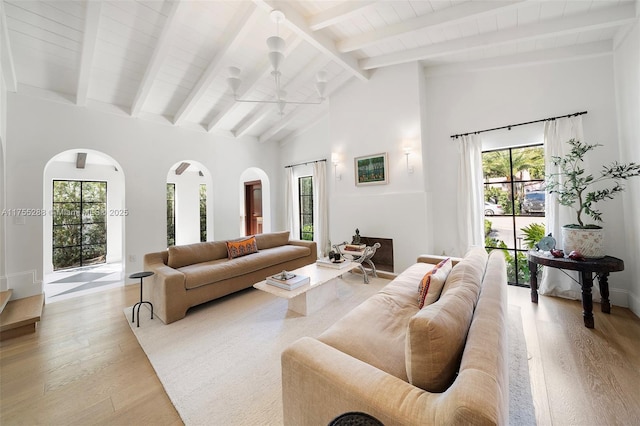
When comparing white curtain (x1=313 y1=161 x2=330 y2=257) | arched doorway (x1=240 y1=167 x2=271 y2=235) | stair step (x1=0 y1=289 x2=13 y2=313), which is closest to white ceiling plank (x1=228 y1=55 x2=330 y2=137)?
white curtain (x1=313 y1=161 x2=330 y2=257)

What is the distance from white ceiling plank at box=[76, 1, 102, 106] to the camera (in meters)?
2.31

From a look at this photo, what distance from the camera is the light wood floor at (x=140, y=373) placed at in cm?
151

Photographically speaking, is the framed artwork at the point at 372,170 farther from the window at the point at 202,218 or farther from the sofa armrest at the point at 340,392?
the window at the point at 202,218

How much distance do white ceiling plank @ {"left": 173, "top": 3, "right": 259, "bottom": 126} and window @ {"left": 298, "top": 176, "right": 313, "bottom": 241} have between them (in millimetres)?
3009

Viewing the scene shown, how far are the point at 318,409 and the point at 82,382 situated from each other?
197 cm

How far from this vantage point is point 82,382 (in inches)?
71.2

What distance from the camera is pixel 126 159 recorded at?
13.5ft

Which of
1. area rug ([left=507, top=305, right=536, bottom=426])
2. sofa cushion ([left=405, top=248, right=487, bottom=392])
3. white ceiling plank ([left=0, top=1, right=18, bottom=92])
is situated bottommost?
area rug ([left=507, top=305, right=536, bottom=426])

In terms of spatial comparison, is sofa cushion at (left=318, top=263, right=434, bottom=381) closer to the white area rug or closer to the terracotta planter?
the white area rug

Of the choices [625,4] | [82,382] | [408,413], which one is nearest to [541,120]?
[625,4]

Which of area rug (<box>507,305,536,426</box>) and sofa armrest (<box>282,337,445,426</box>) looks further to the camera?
area rug (<box>507,305,536,426</box>)

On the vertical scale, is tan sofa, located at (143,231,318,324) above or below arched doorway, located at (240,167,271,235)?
below

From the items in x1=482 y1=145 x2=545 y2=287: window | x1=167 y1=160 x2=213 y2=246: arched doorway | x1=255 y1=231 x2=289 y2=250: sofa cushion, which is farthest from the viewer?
x1=167 y1=160 x2=213 y2=246: arched doorway

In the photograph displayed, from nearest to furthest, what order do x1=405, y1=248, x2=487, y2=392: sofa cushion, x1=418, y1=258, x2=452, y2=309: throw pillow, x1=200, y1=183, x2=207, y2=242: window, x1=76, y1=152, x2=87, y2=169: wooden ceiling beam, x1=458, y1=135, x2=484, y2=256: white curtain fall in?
x1=405, y1=248, x2=487, y2=392: sofa cushion
x1=418, y1=258, x2=452, y2=309: throw pillow
x1=458, y1=135, x2=484, y2=256: white curtain
x1=76, y1=152, x2=87, y2=169: wooden ceiling beam
x1=200, y1=183, x2=207, y2=242: window
